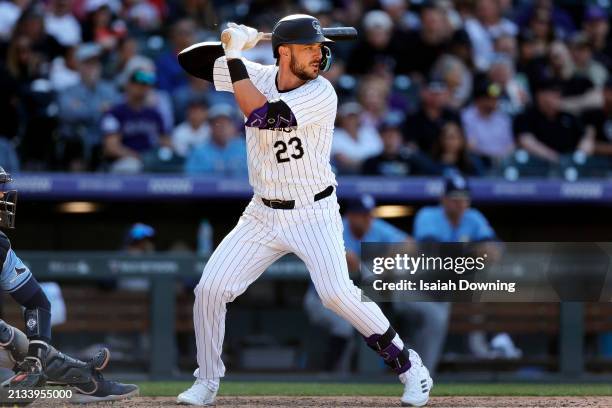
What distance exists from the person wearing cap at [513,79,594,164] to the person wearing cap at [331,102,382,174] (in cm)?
119

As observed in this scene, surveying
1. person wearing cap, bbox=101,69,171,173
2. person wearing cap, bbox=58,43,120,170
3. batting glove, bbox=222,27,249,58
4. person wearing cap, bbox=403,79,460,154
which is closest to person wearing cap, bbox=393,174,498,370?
person wearing cap, bbox=403,79,460,154

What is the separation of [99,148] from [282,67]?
380 cm

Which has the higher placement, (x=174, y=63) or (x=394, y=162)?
(x=174, y=63)

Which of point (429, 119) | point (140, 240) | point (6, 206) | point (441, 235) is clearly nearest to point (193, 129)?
point (140, 240)

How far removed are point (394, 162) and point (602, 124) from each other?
6.59 ft

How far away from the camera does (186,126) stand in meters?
9.57

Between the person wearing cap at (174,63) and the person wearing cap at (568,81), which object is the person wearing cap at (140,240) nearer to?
the person wearing cap at (174,63)

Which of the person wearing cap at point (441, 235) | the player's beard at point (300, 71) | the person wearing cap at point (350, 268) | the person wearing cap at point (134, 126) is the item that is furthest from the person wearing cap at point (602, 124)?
the player's beard at point (300, 71)

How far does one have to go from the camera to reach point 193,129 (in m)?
9.55

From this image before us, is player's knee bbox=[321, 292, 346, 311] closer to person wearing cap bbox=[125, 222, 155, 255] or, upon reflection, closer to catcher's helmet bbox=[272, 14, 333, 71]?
catcher's helmet bbox=[272, 14, 333, 71]

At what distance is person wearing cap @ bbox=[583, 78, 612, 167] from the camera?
10.0m

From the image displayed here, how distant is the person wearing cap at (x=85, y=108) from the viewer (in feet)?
29.4

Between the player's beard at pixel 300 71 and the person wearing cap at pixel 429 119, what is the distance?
4.14m

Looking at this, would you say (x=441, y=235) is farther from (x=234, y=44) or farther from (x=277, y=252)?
(x=234, y=44)
